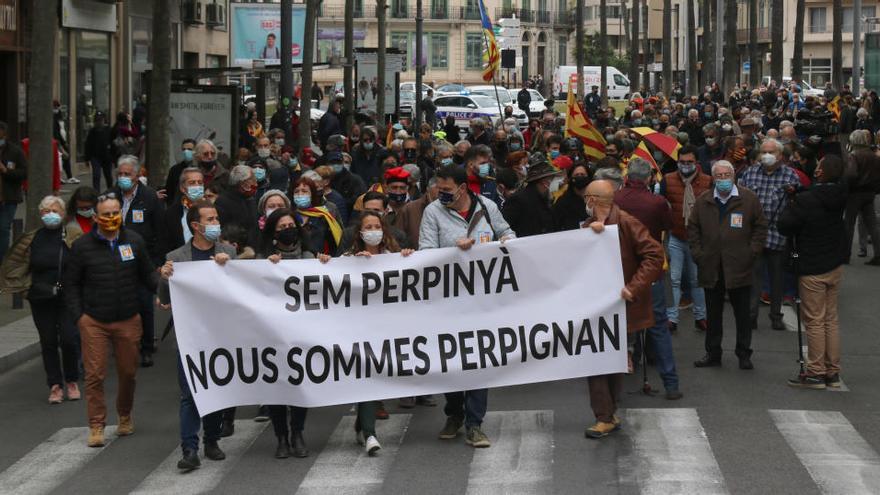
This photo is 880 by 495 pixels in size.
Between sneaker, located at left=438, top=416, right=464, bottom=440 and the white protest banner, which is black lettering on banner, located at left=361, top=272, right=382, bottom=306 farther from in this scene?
sneaker, located at left=438, top=416, right=464, bottom=440

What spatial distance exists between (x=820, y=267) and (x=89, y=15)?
25.4 m

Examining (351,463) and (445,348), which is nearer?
(351,463)

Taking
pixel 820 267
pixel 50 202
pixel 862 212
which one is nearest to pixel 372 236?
pixel 50 202

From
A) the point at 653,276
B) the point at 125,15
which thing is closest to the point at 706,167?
the point at 653,276

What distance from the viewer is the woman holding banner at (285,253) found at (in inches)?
389

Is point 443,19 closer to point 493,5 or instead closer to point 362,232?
point 493,5

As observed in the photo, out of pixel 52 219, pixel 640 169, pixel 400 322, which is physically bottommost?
pixel 400 322

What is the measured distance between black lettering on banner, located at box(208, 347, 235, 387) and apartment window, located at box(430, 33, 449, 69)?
93.5 m

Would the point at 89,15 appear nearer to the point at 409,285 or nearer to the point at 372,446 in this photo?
the point at 409,285

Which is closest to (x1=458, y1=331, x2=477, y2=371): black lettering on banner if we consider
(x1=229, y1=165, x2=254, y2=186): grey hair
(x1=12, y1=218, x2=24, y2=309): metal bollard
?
(x1=229, y1=165, x2=254, y2=186): grey hair

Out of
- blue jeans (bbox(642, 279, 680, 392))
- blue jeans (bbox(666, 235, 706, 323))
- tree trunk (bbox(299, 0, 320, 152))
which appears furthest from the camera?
tree trunk (bbox(299, 0, 320, 152))

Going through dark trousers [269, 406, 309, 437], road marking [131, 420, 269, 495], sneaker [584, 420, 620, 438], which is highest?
dark trousers [269, 406, 309, 437]

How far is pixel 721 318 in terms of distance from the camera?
1276 cm

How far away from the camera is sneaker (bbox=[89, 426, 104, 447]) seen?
10.3m
